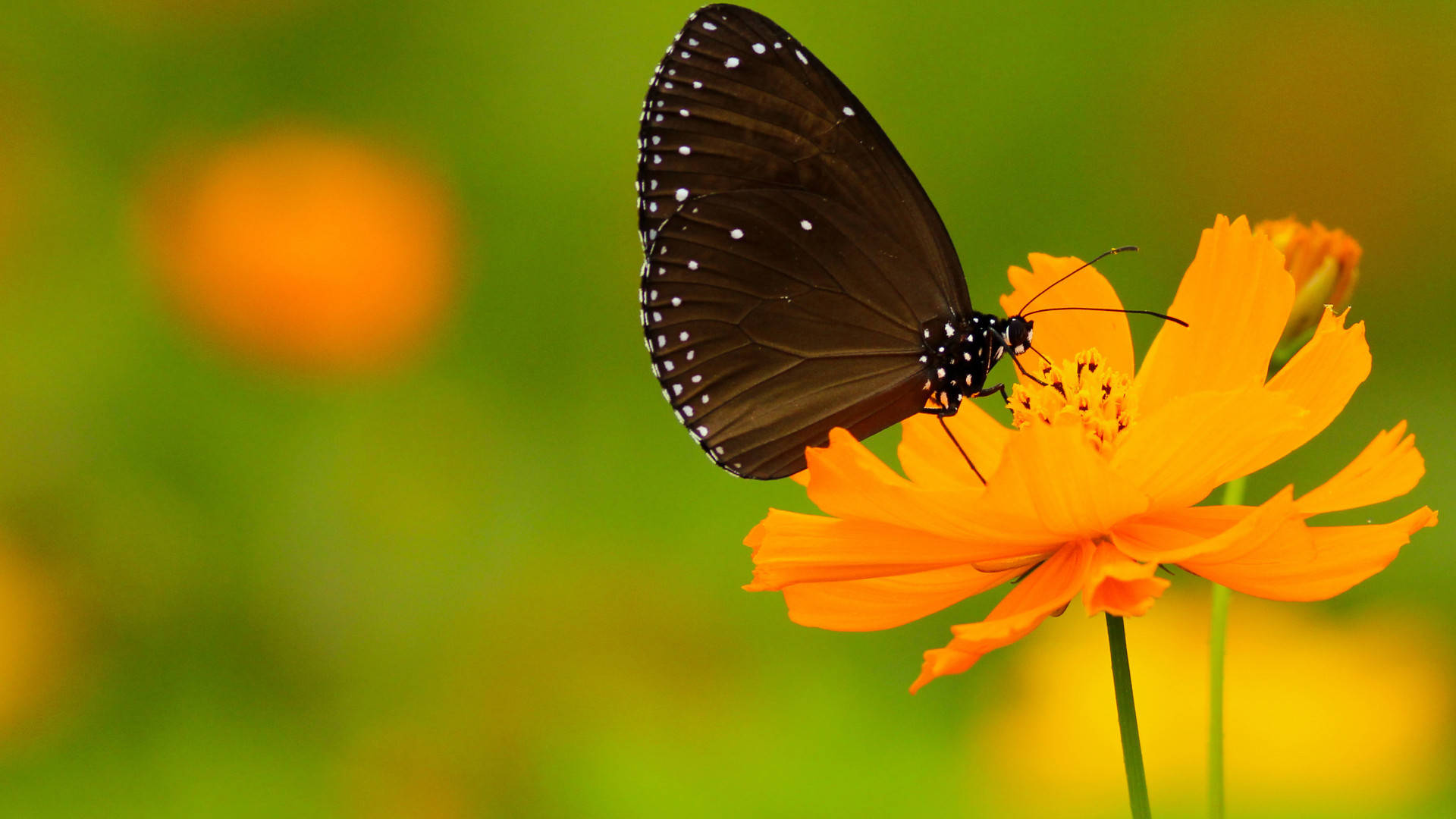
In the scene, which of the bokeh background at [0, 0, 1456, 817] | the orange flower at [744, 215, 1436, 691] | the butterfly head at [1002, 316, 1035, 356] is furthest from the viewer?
the bokeh background at [0, 0, 1456, 817]

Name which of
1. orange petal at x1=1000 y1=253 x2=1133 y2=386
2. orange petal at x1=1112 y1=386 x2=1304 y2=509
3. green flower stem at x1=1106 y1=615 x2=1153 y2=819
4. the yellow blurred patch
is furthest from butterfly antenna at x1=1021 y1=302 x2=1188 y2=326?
the yellow blurred patch

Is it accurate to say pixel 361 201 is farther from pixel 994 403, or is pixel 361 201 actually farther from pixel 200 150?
pixel 994 403

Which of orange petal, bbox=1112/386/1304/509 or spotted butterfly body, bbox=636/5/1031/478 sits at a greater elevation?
spotted butterfly body, bbox=636/5/1031/478

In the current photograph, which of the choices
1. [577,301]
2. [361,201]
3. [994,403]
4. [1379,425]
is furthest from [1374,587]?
[361,201]

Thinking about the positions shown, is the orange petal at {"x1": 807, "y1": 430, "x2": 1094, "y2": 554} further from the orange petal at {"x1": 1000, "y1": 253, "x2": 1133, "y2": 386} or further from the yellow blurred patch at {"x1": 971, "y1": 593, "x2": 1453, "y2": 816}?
the yellow blurred patch at {"x1": 971, "y1": 593, "x2": 1453, "y2": 816}

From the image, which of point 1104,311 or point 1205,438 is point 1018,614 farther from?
point 1104,311

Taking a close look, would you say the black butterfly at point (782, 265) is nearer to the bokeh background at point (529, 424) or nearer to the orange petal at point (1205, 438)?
the orange petal at point (1205, 438)

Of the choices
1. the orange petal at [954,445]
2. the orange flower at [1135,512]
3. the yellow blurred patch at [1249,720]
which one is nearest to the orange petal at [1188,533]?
the orange flower at [1135,512]
